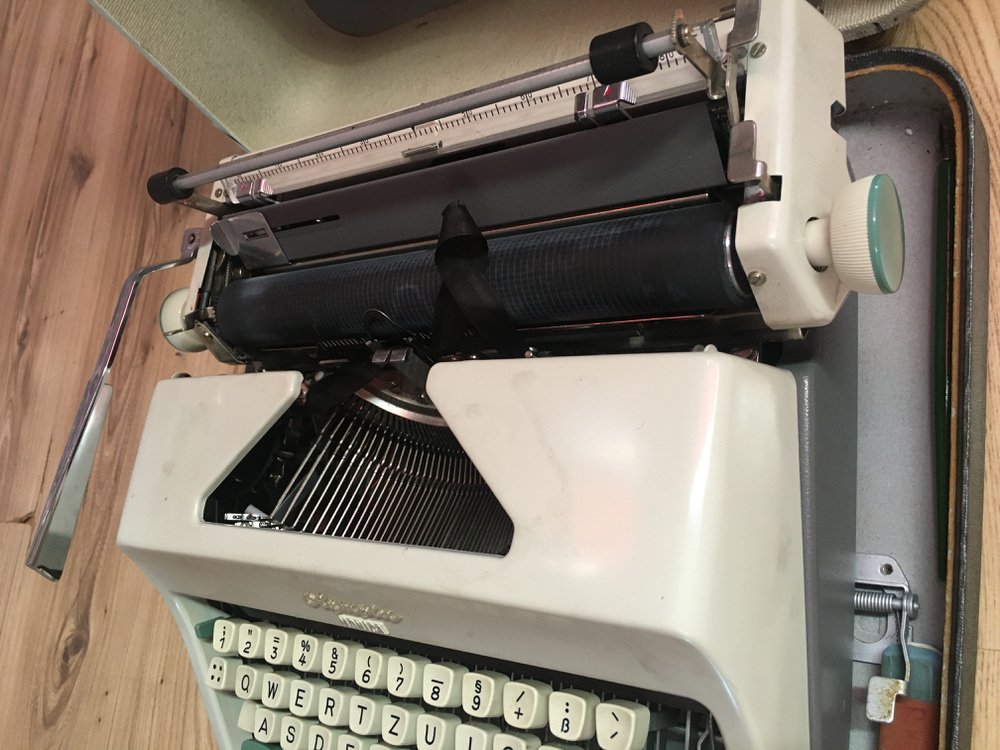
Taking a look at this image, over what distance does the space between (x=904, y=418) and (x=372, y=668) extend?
813 mm

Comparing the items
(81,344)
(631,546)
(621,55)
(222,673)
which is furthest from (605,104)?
(81,344)

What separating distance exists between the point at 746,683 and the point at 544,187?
1.98ft

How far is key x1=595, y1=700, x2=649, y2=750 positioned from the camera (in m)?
0.84

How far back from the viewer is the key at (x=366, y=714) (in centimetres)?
104

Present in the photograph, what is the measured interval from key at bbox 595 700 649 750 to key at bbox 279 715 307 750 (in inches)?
18.3

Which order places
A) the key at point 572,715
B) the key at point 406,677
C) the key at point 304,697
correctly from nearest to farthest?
the key at point 572,715, the key at point 406,677, the key at point 304,697

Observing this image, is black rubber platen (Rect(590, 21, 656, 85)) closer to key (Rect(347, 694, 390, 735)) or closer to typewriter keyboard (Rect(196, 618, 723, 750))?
typewriter keyboard (Rect(196, 618, 723, 750))

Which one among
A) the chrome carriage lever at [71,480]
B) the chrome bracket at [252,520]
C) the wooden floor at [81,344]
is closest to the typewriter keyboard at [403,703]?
the chrome bracket at [252,520]

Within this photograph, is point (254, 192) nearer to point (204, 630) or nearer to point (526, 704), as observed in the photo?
point (204, 630)

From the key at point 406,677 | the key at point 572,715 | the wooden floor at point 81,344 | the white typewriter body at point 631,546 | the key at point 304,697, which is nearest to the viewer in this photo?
the white typewriter body at point 631,546

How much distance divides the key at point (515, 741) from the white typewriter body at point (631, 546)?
0.09 m

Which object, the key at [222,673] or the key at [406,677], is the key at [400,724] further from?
the key at [222,673]

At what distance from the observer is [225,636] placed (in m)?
1.20

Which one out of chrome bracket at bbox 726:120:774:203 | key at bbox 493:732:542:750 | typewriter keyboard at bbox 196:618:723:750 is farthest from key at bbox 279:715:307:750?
chrome bracket at bbox 726:120:774:203
